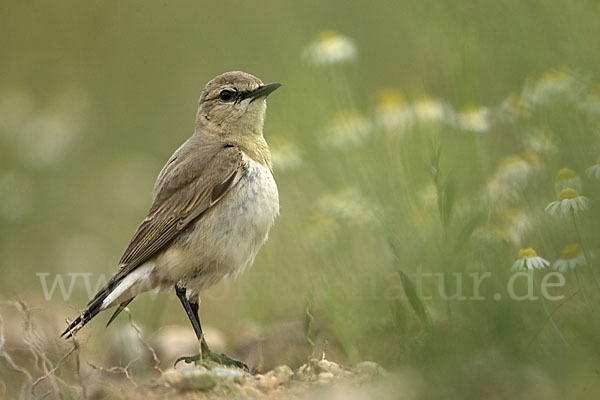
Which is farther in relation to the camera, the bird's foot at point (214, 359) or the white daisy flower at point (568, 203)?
the bird's foot at point (214, 359)

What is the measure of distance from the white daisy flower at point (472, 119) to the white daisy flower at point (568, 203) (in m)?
0.68

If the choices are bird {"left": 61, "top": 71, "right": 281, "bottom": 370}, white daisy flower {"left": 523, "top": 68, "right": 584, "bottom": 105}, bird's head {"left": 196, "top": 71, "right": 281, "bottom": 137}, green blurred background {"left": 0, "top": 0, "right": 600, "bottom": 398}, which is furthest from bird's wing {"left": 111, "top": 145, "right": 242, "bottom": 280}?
white daisy flower {"left": 523, "top": 68, "right": 584, "bottom": 105}

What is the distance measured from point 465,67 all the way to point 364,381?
1867mm

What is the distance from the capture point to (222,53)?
44.2 ft

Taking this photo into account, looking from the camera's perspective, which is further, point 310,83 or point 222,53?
point 222,53

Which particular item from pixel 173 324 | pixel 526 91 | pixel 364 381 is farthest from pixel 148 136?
pixel 364 381

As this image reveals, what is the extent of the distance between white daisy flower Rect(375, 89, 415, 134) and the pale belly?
1.25 metres

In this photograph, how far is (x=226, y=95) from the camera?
20.5 ft

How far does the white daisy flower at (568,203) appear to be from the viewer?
14.0 ft

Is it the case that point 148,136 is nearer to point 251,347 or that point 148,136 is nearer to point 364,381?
point 251,347

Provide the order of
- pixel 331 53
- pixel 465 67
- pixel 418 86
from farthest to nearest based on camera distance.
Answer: pixel 418 86, pixel 331 53, pixel 465 67

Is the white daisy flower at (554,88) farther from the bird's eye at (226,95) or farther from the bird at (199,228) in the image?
the bird's eye at (226,95)

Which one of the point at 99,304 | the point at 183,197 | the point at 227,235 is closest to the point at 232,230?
the point at 227,235

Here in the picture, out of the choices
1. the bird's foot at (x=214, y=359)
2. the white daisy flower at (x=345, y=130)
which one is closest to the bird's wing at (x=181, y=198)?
the bird's foot at (x=214, y=359)
